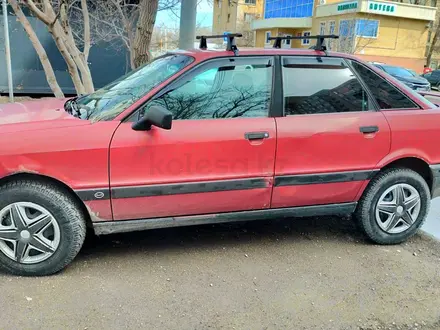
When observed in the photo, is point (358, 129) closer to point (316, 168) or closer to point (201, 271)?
point (316, 168)

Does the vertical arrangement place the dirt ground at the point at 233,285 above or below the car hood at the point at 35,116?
below

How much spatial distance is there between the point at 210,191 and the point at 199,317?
97 cm

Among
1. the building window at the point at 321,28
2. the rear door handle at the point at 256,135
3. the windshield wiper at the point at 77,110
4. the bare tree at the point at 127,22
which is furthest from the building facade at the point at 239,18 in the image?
the rear door handle at the point at 256,135

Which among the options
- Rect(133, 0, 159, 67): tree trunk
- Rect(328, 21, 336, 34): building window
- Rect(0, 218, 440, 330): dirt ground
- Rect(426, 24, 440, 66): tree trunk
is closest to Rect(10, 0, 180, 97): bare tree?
Rect(133, 0, 159, 67): tree trunk

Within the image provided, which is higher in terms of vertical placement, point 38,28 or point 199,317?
point 38,28

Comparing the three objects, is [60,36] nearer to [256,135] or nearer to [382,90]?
[256,135]

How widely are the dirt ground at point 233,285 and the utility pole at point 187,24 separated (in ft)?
9.90

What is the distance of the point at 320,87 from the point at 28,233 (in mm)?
2628

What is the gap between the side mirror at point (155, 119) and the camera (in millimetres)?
2887

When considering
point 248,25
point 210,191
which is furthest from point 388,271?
point 248,25

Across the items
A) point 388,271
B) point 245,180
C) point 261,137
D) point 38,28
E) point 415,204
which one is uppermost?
point 38,28

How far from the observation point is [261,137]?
10.9ft

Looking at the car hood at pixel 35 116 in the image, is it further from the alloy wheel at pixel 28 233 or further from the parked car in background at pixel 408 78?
the parked car in background at pixel 408 78

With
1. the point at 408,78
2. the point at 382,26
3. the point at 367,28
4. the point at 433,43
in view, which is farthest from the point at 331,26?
the point at 408,78
